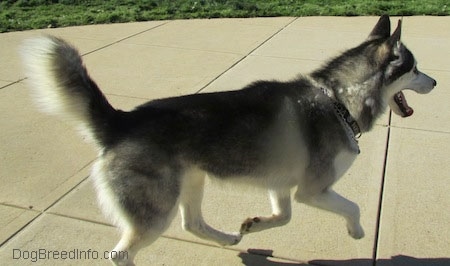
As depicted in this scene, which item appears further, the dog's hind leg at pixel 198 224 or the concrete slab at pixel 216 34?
the concrete slab at pixel 216 34

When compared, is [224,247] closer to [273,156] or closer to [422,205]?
[273,156]

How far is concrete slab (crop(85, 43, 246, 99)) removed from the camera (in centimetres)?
621

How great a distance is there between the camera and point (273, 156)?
3.08m

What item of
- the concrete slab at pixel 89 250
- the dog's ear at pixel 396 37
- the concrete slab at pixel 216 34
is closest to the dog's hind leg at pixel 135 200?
the concrete slab at pixel 89 250

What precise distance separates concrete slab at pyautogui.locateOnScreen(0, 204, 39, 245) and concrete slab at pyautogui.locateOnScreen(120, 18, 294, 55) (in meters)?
4.75

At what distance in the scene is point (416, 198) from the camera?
3.93 m

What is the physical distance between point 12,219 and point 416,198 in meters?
2.95

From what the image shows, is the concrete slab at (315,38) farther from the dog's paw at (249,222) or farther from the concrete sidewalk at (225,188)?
the dog's paw at (249,222)

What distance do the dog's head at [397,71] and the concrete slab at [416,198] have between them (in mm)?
739

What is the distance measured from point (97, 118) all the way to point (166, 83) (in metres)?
3.63

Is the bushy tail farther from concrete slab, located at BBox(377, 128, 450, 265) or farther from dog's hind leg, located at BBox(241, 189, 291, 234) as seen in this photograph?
concrete slab, located at BBox(377, 128, 450, 265)

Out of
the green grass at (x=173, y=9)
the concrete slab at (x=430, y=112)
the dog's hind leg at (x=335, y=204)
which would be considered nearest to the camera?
the dog's hind leg at (x=335, y=204)

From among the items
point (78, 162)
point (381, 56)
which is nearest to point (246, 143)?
point (381, 56)

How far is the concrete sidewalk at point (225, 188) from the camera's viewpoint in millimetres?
3320
